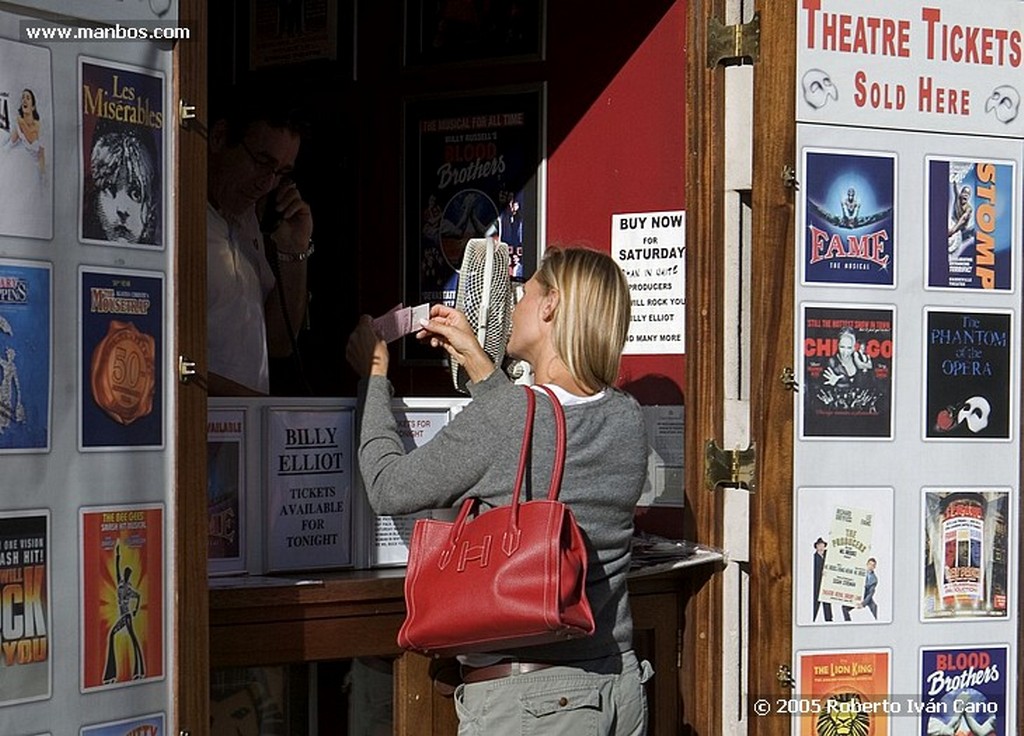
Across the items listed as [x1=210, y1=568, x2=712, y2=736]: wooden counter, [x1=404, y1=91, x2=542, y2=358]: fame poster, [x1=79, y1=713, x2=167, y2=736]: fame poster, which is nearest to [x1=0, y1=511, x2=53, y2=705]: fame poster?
[x1=79, y1=713, x2=167, y2=736]: fame poster

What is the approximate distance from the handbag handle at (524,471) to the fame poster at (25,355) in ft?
2.60

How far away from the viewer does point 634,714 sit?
3.12m

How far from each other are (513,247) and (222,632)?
1.87 meters

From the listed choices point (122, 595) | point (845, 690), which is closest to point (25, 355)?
point (122, 595)

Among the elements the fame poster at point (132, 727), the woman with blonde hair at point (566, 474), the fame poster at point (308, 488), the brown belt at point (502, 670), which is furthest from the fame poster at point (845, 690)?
the fame poster at point (132, 727)

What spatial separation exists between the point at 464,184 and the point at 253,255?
958mm

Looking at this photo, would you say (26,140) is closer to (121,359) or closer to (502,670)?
(121,359)

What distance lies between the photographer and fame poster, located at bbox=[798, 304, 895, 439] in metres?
3.83

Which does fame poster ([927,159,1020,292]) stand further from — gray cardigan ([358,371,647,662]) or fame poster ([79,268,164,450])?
fame poster ([79,268,164,450])

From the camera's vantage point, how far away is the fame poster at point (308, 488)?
350 cm

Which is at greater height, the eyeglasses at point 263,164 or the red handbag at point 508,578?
the eyeglasses at point 263,164

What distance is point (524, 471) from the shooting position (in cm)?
297

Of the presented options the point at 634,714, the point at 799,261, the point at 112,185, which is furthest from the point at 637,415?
the point at 112,185

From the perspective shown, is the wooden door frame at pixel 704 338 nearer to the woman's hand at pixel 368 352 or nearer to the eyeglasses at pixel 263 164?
the woman's hand at pixel 368 352
